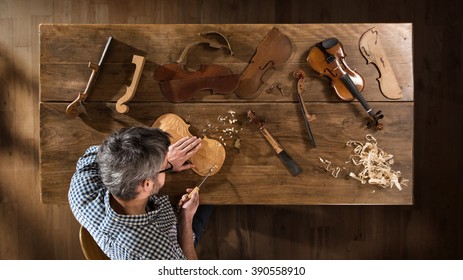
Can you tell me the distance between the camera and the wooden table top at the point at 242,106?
236 cm

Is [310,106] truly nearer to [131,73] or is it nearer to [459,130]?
[131,73]

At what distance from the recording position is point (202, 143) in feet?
7.75

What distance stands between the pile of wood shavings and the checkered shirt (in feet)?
3.39

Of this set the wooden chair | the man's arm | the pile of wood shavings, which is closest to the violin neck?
the pile of wood shavings

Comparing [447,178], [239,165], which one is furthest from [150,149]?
[447,178]

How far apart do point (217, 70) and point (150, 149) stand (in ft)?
2.07

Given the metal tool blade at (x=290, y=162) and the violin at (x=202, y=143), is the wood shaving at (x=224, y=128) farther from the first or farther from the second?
the metal tool blade at (x=290, y=162)

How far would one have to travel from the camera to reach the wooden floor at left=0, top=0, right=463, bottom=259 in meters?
3.09

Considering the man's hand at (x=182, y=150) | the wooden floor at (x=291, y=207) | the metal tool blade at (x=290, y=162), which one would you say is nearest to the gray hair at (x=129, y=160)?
the man's hand at (x=182, y=150)

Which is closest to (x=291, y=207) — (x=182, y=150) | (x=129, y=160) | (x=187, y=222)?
(x=187, y=222)

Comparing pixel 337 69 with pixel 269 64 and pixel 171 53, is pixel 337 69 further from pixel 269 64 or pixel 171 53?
pixel 171 53

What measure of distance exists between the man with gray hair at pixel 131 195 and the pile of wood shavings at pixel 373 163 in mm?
871

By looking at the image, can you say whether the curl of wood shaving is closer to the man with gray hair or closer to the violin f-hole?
the violin f-hole

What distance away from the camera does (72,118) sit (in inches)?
93.5
